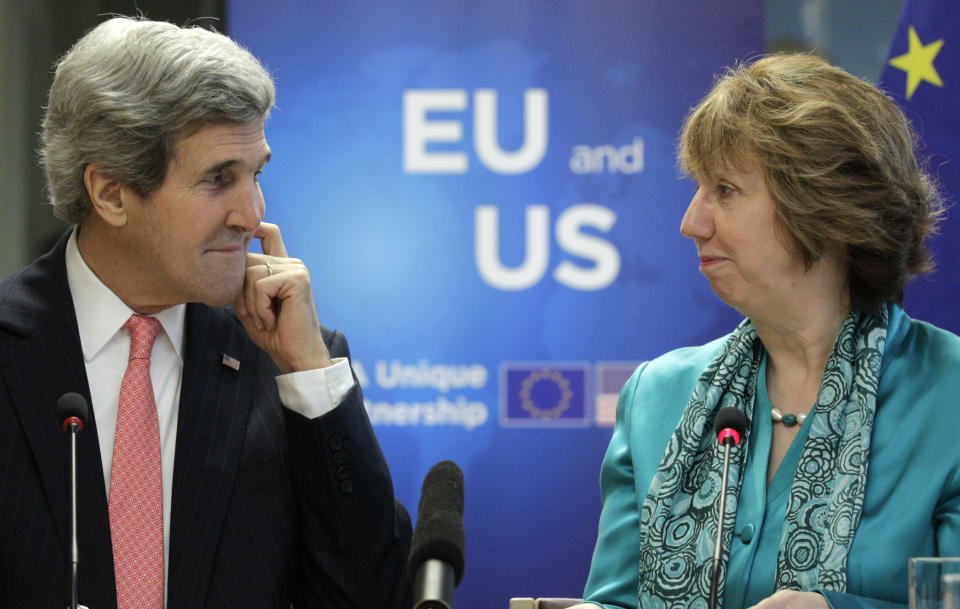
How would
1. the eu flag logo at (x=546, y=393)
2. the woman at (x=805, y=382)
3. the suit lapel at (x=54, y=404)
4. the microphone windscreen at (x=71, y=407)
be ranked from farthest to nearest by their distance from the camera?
the eu flag logo at (x=546, y=393) < the woman at (x=805, y=382) < the suit lapel at (x=54, y=404) < the microphone windscreen at (x=71, y=407)

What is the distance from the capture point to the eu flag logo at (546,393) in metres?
4.37

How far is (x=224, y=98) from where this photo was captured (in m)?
2.30

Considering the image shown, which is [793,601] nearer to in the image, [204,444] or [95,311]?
[204,444]

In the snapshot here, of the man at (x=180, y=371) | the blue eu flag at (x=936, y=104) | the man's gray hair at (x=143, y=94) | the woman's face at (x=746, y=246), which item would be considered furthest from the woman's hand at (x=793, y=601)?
the blue eu flag at (x=936, y=104)

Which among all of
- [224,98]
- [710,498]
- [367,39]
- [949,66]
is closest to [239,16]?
[367,39]

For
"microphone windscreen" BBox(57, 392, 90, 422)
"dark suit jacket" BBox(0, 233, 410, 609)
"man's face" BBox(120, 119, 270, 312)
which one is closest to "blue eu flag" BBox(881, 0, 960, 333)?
"dark suit jacket" BBox(0, 233, 410, 609)

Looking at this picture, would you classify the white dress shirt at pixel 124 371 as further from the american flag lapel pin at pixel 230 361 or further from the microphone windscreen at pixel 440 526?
the microphone windscreen at pixel 440 526

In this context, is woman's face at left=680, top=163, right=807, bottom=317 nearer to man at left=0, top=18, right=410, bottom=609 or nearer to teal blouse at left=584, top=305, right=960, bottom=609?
teal blouse at left=584, top=305, right=960, bottom=609

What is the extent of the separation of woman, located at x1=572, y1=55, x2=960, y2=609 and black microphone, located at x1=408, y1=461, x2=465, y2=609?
100 cm

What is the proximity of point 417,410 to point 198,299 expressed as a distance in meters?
2.11

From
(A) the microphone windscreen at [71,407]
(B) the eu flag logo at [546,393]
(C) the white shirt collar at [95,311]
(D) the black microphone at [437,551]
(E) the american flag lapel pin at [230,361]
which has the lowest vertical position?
(B) the eu flag logo at [546,393]

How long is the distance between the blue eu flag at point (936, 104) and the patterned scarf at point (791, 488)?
110 centimetres

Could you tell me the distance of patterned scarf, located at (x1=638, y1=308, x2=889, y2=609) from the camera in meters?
2.26

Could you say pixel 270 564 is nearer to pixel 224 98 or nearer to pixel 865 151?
pixel 224 98
